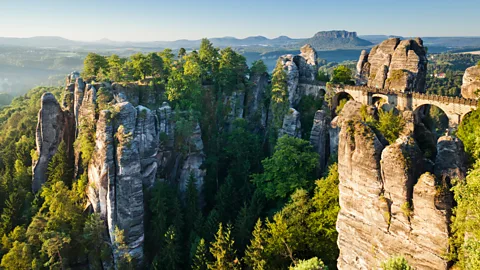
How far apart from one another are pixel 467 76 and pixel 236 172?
27819mm

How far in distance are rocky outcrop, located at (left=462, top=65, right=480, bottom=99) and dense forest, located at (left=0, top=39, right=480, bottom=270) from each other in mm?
7693

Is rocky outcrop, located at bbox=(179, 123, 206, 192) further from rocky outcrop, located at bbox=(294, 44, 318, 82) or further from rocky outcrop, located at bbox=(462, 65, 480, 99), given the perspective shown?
rocky outcrop, located at bbox=(462, 65, 480, 99)

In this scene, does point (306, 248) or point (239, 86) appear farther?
point (239, 86)

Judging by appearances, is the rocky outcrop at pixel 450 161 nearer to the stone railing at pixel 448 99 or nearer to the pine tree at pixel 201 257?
the pine tree at pixel 201 257

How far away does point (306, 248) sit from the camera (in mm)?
28531

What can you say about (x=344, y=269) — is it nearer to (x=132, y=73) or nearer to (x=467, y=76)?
(x=467, y=76)

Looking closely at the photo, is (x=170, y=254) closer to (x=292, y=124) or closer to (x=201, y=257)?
(x=201, y=257)

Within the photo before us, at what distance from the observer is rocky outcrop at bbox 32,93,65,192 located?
137ft

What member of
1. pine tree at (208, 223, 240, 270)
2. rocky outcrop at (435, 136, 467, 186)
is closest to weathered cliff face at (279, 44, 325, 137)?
pine tree at (208, 223, 240, 270)

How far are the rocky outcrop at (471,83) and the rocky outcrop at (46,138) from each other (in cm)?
4806

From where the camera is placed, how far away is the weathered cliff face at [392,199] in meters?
16.1

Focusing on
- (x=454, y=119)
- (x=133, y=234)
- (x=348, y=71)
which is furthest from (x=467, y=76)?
(x=133, y=234)

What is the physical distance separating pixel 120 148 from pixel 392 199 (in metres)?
24.8

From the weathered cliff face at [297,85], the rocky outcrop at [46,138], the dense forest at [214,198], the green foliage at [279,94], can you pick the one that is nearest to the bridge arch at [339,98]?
the dense forest at [214,198]
